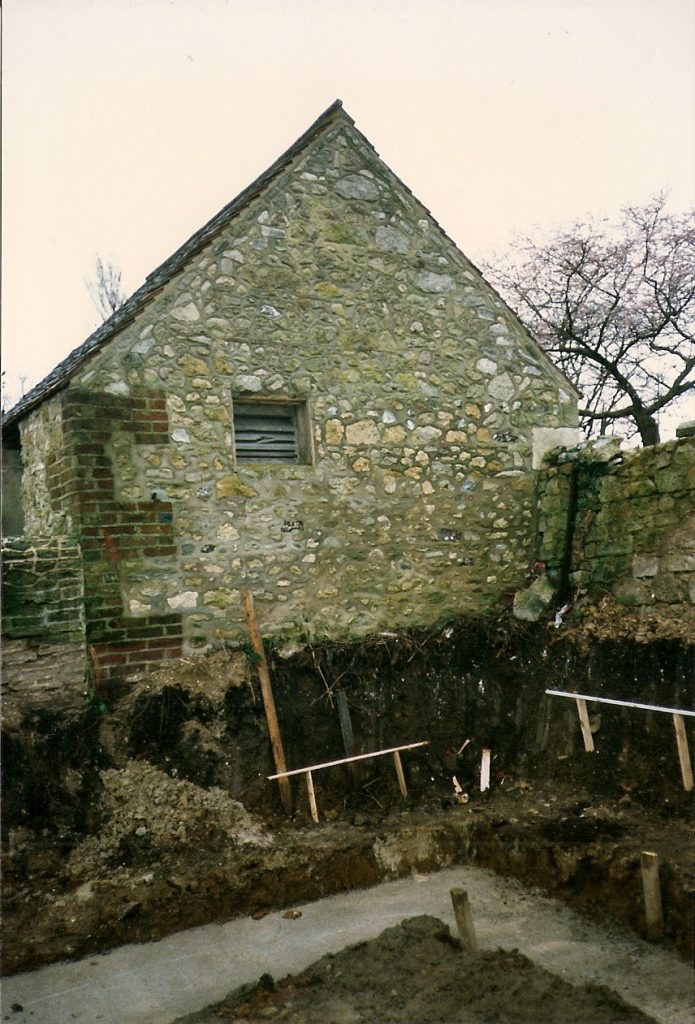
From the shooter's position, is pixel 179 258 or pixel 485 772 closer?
pixel 485 772

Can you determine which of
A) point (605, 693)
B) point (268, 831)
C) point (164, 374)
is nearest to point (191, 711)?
point (268, 831)

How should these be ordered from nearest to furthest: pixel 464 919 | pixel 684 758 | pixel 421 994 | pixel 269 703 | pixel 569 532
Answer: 1. pixel 421 994
2. pixel 464 919
3. pixel 684 758
4. pixel 269 703
5. pixel 569 532

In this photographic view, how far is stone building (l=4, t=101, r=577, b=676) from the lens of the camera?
650 centimetres

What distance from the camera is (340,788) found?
22.4 feet

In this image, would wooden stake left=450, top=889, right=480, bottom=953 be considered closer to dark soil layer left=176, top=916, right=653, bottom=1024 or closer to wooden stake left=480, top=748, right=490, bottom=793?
dark soil layer left=176, top=916, right=653, bottom=1024

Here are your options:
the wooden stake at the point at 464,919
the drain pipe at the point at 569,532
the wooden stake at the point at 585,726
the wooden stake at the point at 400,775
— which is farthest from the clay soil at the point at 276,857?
the drain pipe at the point at 569,532

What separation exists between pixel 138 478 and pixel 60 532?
0.92 m

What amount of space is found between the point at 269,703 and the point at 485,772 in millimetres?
2231

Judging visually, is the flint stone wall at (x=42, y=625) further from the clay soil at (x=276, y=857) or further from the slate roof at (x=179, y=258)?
the slate roof at (x=179, y=258)

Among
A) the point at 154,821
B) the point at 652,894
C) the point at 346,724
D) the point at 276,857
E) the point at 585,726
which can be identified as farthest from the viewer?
the point at 346,724

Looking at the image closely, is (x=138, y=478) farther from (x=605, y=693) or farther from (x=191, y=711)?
(x=605, y=693)

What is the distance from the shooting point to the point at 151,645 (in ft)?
21.4

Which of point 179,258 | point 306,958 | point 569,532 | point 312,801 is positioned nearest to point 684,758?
point 569,532

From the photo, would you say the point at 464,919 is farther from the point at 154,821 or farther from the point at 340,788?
the point at 154,821
